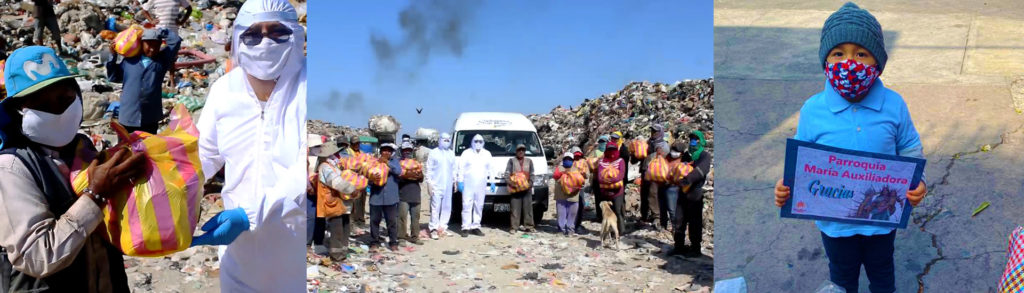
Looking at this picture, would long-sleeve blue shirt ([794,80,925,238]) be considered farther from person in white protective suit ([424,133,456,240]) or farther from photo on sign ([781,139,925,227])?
person in white protective suit ([424,133,456,240])

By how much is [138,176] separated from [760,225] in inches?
127

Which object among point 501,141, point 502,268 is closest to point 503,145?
point 501,141

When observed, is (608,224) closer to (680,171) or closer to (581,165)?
(581,165)

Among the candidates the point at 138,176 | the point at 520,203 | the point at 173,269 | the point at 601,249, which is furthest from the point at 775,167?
the point at 173,269

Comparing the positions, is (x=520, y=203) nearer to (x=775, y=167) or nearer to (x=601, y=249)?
(x=601, y=249)

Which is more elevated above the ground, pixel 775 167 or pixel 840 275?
pixel 775 167

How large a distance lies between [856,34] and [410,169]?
11.8 feet

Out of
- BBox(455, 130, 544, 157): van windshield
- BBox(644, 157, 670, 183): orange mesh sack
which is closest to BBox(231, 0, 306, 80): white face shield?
BBox(455, 130, 544, 157): van windshield

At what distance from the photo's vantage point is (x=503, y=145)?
4.64 metres

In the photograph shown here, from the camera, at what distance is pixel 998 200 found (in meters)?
4.22

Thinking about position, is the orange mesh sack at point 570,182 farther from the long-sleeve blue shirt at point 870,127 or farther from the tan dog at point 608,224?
the long-sleeve blue shirt at point 870,127

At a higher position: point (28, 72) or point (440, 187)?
point (28, 72)

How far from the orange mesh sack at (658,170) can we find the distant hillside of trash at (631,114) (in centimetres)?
35

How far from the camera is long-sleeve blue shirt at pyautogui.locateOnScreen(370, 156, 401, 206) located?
5.57 m
